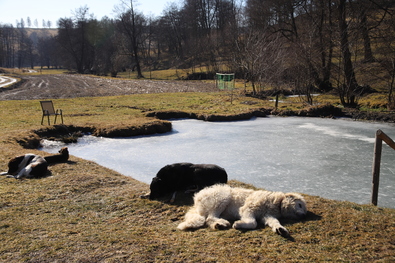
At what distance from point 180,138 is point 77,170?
5514 millimetres

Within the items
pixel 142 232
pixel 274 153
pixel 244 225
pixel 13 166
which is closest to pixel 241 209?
pixel 244 225

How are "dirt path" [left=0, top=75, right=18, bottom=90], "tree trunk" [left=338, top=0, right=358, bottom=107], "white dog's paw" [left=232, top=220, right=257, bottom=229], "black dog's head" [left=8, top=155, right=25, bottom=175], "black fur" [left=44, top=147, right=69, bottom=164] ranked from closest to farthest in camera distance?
"white dog's paw" [left=232, top=220, right=257, bottom=229] → "black dog's head" [left=8, top=155, right=25, bottom=175] → "black fur" [left=44, top=147, right=69, bottom=164] → "tree trunk" [left=338, top=0, right=358, bottom=107] → "dirt path" [left=0, top=75, right=18, bottom=90]

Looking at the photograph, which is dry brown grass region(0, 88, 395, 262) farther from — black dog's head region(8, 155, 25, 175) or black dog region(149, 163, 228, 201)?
black dog's head region(8, 155, 25, 175)

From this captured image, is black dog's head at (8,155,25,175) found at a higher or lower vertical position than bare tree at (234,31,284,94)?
lower

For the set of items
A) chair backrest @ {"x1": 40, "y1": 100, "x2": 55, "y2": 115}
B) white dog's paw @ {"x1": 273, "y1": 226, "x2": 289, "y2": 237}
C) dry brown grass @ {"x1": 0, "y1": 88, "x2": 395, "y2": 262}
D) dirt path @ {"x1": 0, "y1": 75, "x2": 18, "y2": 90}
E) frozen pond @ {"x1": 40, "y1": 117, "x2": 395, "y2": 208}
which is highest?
dirt path @ {"x1": 0, "y1": 75, "x2": 18, "y2": 90}

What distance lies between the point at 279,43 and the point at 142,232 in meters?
29.1

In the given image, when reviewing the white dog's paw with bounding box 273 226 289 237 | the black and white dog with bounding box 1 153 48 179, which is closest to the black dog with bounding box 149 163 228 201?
the white dog's paw with bounding box 273 226 289 237

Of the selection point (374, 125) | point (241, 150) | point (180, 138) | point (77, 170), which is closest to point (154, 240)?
point (77, 170)

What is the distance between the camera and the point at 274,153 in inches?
417

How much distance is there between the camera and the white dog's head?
4.46 m

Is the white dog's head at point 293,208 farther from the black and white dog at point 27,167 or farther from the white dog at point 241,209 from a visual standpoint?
the black and white dog at point 27,167

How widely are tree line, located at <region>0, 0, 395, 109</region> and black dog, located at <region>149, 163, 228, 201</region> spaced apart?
15650mm

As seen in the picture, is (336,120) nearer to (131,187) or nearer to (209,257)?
(131,187)

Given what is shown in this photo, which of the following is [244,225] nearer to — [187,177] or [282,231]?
[282,231]
